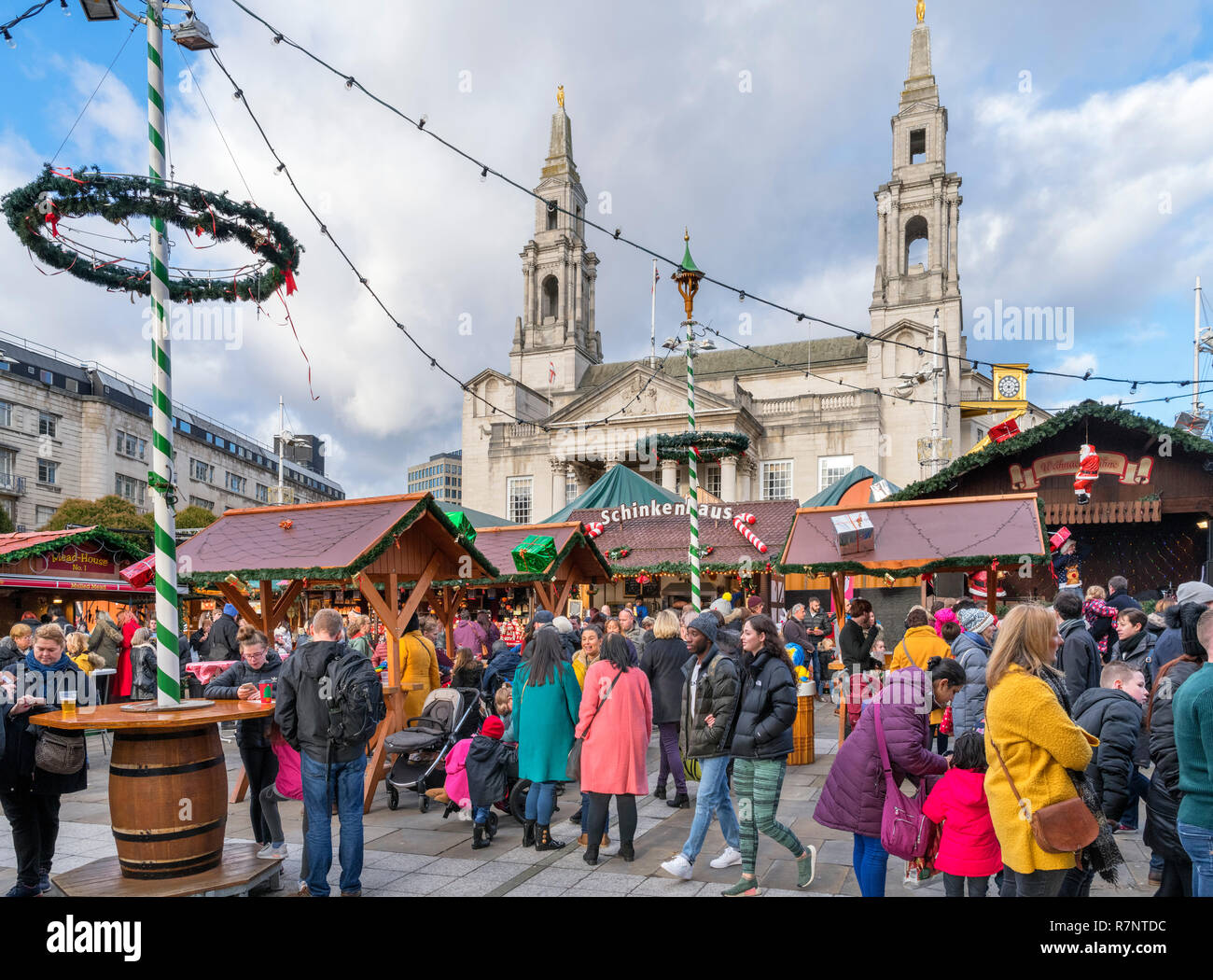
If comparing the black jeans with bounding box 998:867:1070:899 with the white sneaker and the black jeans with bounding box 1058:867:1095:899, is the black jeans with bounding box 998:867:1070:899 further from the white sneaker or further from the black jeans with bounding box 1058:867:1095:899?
the white sneaker

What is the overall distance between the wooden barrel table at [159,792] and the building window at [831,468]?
38433 millimetres

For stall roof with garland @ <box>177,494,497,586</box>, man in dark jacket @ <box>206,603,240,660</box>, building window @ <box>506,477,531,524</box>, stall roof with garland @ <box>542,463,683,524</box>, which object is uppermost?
building window @ <box>506,477,531,524</box>

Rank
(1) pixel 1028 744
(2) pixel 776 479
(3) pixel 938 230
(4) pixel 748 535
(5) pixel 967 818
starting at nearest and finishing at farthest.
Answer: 1. (1) pixel 1028 744
2. (5) pixel 967 818
3. (4) pixel 748 535
4. (2) pixel 776 479
5. (3) pixel 938 230

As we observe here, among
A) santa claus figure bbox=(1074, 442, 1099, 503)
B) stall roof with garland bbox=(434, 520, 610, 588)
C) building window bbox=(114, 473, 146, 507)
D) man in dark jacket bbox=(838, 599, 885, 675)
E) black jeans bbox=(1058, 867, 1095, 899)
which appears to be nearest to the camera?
black jeans bbox=(1058, 867, 1095, 899)

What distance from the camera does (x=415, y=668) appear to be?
8383 mm

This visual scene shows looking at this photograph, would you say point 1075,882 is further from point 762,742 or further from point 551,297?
point 551,297

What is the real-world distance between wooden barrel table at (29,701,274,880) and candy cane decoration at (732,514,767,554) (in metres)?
17.2

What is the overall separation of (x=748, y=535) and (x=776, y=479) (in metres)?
21.9

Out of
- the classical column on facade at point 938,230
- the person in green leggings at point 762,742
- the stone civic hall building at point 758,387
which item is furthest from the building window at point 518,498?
the person in green leggings at point 762,742

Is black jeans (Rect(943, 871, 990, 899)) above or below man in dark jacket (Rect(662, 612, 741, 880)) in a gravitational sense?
below

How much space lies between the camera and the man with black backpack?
16.1 feet

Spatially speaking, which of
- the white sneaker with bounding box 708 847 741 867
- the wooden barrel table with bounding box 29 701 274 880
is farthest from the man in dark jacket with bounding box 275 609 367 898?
the white sneaker with bounding box 708 847 741 867

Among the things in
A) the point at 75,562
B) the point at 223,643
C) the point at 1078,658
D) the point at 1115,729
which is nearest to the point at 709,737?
the point at 1115,729
